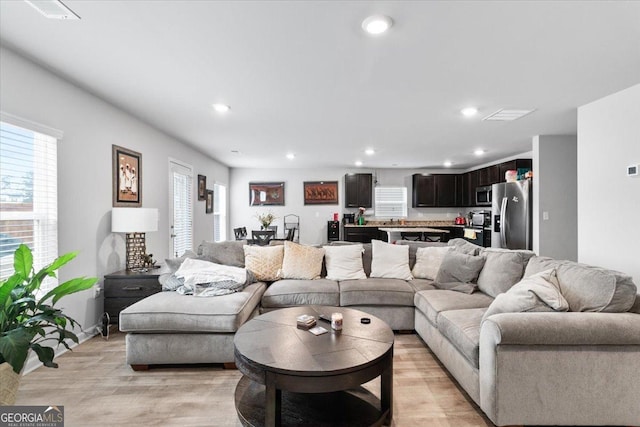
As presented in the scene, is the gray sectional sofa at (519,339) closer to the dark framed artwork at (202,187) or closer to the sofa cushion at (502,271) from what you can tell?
the sofa cushion at (502,271)

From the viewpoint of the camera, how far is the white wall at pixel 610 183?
305 centimetres

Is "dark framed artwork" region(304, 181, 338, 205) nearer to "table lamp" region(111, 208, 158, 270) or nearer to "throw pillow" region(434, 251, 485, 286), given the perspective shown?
"table lamp" region(111, 208, 158, 270)

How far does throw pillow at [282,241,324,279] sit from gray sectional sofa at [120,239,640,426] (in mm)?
707

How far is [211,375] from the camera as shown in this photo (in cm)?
255

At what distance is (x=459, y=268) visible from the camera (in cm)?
332

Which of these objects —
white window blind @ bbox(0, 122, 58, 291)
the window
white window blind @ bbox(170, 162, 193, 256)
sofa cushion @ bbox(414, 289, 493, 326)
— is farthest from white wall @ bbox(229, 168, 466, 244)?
white window blind @ bbox(0, 122, 58, 291)

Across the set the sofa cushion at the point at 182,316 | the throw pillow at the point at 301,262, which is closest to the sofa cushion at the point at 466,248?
the throw pillow at the point at 301,262

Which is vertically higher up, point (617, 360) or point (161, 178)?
point (161, 178)

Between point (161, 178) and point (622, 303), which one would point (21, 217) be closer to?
point (161, 178)

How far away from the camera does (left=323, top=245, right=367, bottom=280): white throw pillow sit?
12.2ft

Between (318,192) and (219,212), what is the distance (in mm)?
2641

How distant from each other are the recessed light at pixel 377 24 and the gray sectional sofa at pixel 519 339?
1935 millimetres

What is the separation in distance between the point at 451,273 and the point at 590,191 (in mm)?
1853

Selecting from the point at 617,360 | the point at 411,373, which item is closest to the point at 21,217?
the point at 411,373
